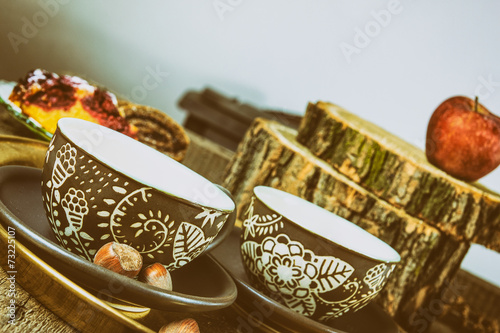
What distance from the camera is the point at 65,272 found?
0.36 m

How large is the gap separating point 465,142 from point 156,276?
922 mm

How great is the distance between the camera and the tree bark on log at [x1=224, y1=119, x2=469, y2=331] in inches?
40.1

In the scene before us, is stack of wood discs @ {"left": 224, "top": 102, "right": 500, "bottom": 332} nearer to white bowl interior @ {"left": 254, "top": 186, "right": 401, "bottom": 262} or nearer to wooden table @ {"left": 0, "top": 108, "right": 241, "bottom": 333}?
white bowl interior @ {"left": 254, "top": 186, "right": 401, "bottom": 262}

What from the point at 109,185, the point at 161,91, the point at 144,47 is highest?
the point at 109,185

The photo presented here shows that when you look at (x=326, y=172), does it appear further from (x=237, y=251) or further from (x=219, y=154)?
(x=219, y=154)

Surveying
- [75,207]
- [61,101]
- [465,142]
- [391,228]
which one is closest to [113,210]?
[75,207]

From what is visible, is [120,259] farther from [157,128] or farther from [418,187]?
[418,187]

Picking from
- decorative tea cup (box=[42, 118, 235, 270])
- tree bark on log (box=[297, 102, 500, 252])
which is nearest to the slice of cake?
decorative tea cup (box=[42, 118, 235, 270])

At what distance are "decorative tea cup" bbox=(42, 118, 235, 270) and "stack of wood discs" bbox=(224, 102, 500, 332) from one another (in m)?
0.64

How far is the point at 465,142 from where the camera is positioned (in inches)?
43.0

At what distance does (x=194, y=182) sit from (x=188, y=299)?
221 mm

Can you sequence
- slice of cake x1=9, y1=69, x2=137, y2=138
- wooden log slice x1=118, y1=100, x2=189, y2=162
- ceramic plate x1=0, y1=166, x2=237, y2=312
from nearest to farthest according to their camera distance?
ceramic plate x1=0, y1=166, x2=237, y2=312
slice of cake x1=9, y1=69, x2=137, y2=138
wooden log slice x1=118, y1=100, x2=189, y2=162

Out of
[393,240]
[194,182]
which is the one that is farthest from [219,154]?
[194,182]

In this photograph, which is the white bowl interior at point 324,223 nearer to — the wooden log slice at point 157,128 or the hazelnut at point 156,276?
the hazelnut at point 156,276
